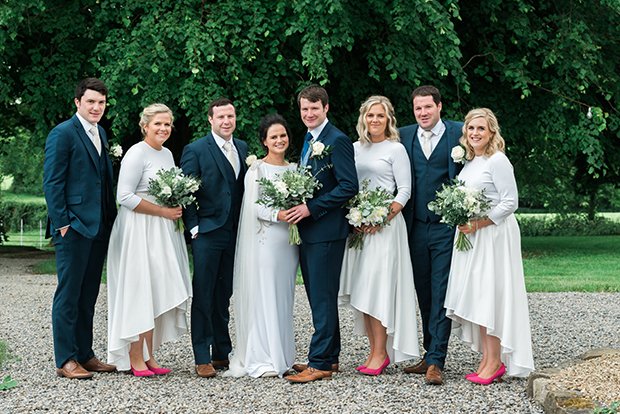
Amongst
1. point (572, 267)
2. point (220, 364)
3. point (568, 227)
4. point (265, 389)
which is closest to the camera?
point (265, 389)

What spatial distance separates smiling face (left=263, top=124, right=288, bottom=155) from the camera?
5.19m

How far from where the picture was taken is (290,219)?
5047 mm

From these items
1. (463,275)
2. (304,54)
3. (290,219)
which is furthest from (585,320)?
(304,54)

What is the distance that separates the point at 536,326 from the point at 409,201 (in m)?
3.49

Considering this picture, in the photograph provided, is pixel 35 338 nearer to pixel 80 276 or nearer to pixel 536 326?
pixel 80 276

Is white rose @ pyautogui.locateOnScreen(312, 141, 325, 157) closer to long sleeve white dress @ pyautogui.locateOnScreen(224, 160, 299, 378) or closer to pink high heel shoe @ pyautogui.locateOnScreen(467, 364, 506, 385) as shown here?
long sleeve white dress @ pyautogui.locateOnScreen(224, 160, 299, 378)

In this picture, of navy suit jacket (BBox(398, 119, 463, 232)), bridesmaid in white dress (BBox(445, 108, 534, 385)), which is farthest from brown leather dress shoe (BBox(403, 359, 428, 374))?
navy suit jacket (BBox(398, 119, 463, 232))

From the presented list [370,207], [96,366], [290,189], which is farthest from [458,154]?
[96,366]

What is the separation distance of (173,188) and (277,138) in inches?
38.7

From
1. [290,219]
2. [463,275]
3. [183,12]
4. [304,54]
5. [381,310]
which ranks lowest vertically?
[381,310]

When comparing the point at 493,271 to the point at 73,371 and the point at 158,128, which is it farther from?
the point at 73,371

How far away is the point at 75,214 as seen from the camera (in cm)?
516

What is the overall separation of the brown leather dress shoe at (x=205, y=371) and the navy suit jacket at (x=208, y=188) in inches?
46.8

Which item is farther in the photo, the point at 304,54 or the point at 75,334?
the point at 304,54
